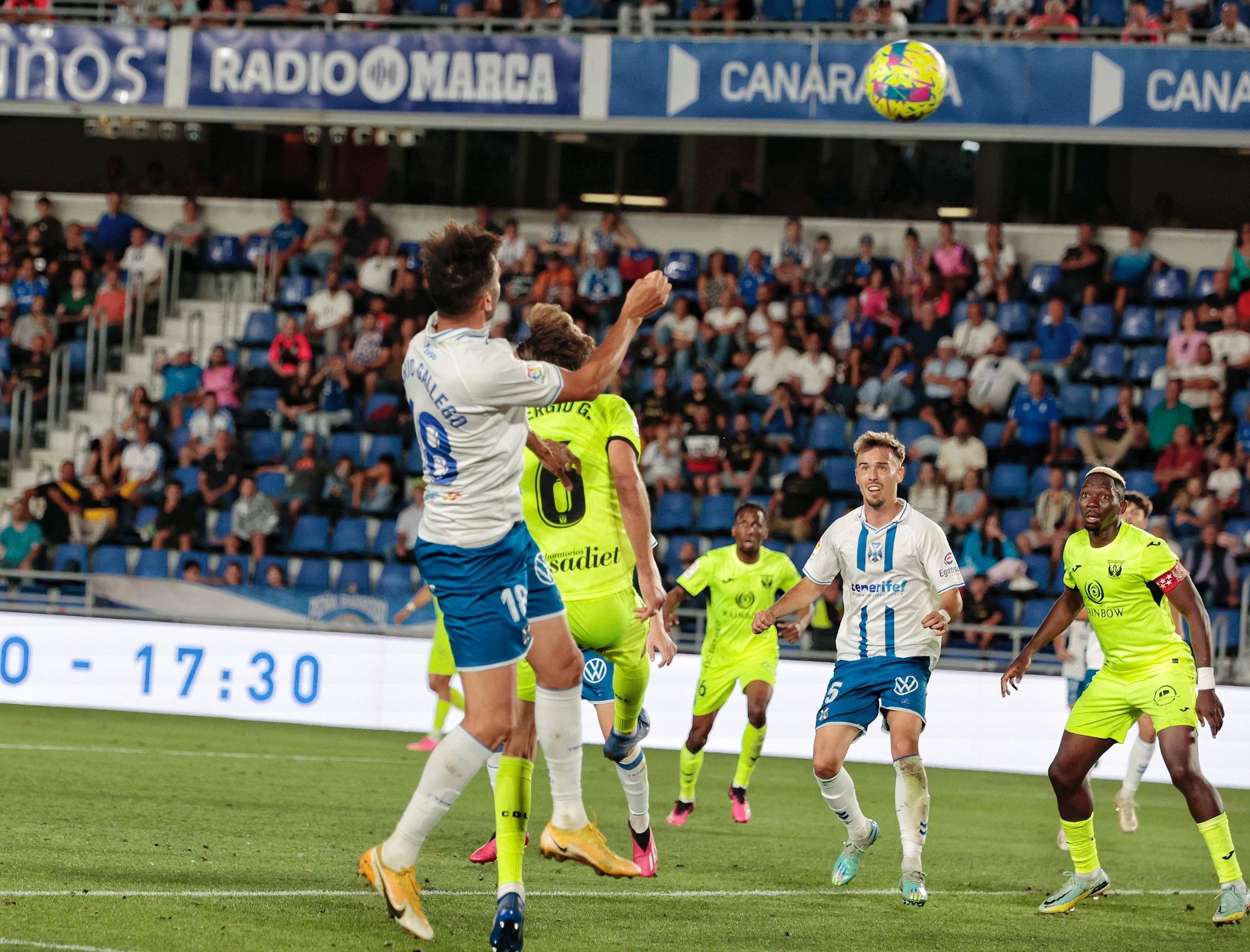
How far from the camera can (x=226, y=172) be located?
80.1 feet

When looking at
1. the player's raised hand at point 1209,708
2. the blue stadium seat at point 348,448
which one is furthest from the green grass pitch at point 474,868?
the blue stadium seat at point 348,448

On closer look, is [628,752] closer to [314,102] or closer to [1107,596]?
[1107,596]

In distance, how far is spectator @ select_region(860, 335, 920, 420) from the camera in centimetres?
1869

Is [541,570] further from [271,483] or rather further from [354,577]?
[271,483]

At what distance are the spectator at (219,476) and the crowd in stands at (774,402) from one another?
25 millimetres

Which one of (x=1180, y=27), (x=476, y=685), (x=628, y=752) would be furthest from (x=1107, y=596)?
(x=1180, y=27)

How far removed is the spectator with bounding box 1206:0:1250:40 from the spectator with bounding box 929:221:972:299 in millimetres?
3703

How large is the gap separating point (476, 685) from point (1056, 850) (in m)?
5.80

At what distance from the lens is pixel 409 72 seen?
63.4ft

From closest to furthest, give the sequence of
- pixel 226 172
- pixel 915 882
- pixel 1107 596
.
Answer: pixel 915 882, pixel 1107 596, pixel 226 172

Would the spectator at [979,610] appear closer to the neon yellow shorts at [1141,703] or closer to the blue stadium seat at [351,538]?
the blue stadium seat at [351,538]

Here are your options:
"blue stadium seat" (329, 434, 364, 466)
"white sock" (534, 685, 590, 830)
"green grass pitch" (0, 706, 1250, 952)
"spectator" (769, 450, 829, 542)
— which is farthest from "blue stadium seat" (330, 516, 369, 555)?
"white sock" (534, 685, 590, 830)

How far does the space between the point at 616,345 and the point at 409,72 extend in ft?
47.6

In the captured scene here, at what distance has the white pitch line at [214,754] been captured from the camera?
12.1 meters
